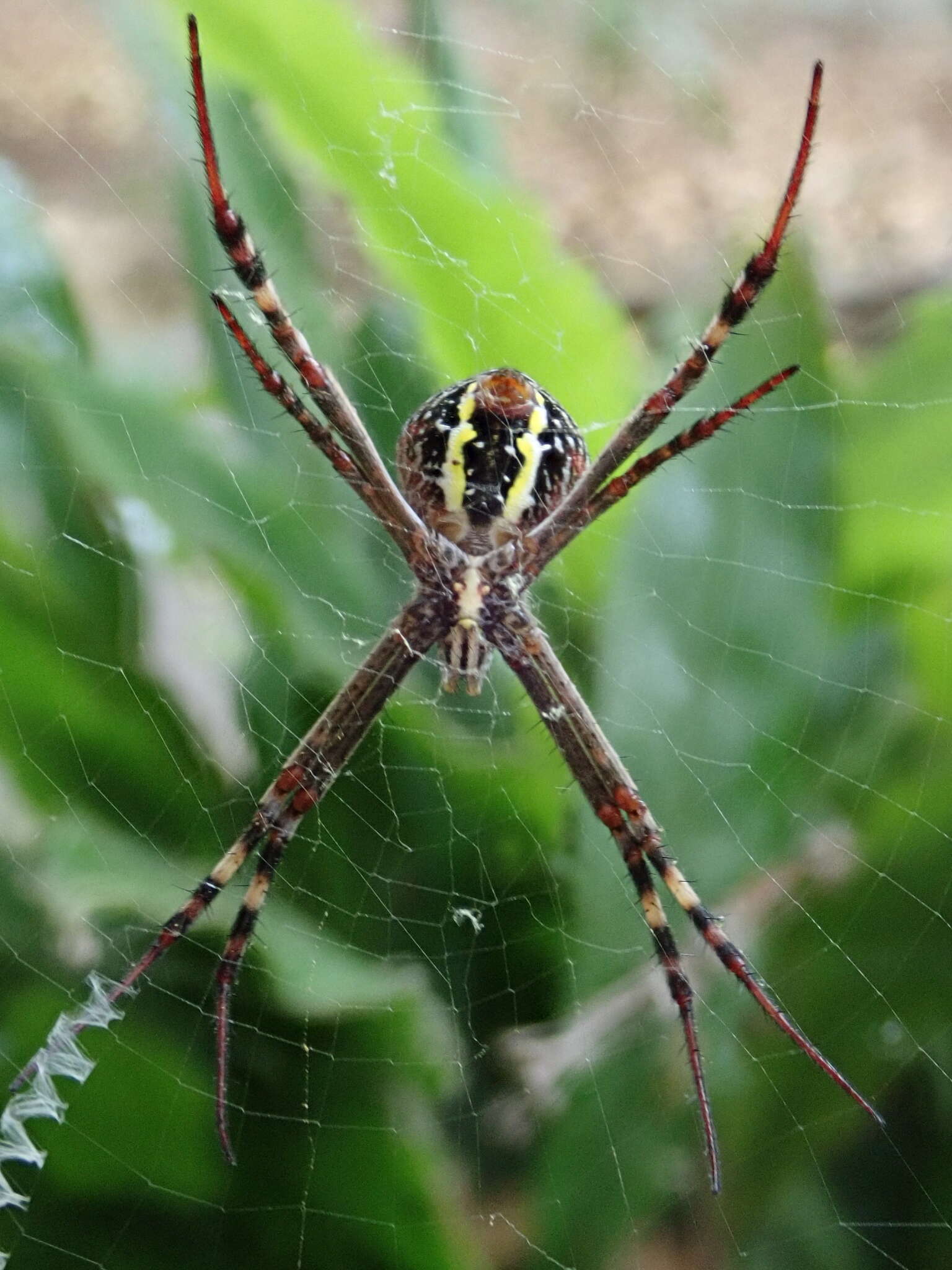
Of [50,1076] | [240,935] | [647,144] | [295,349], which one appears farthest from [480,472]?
[647,144]

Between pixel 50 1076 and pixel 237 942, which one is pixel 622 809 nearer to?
pixel 237 942

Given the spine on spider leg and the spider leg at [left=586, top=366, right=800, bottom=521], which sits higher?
the spider leg at [left=586, top=366, right=800, bottom=521]

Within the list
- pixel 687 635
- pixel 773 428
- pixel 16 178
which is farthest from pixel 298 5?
pixel 687 635

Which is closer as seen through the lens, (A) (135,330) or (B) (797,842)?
(B) (797,842)

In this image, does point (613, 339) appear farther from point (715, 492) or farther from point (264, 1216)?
point (264, 1216)

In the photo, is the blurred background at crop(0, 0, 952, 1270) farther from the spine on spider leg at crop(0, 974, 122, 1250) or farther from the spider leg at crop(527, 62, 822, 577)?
the spider leg at crop(527, 62, 822, 577)

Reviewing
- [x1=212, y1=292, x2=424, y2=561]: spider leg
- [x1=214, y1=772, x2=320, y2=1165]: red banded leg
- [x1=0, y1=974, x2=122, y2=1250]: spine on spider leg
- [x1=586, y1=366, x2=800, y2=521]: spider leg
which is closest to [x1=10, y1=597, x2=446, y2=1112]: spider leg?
[x1=214, y1=772, x2=320, y2=1165]: red banded leg

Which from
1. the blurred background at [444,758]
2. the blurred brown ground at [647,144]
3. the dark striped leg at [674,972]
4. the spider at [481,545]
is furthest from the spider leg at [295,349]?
the blurred brown ground at [647,144]
